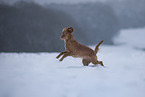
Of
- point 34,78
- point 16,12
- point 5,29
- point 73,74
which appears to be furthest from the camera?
point 16,12

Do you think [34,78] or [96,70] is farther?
[96,70]

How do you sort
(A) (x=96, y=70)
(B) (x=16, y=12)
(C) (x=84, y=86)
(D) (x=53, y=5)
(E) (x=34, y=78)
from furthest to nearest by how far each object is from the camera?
(D) (x=53, y=5) → (B) (x=16, y=12) → (A) (x=96, y=70) → (E) (x=34, y=78) → (C) (x=84, y=86)

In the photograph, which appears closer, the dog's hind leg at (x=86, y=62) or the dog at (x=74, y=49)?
the dog at (x=74, y=49)

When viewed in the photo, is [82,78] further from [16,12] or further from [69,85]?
[16,12]

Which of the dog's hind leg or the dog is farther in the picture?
the dog's hind leg

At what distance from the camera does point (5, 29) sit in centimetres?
2680

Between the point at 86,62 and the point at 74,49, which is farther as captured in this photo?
the point at 86,62

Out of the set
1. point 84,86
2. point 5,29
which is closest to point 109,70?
point 84,86

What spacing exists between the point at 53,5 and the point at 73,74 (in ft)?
109

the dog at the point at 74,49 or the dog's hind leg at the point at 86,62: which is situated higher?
the dog at the point at 74,49

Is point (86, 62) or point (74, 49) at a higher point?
point (74, 49)

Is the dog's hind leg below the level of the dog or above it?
below

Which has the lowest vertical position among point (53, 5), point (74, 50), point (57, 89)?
point (57, 89)

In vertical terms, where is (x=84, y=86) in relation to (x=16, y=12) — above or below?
below
